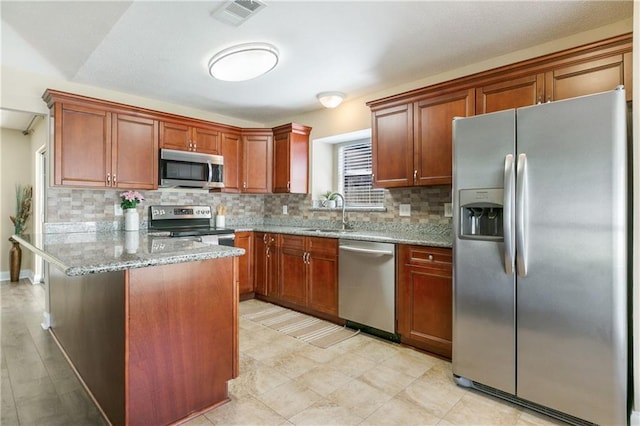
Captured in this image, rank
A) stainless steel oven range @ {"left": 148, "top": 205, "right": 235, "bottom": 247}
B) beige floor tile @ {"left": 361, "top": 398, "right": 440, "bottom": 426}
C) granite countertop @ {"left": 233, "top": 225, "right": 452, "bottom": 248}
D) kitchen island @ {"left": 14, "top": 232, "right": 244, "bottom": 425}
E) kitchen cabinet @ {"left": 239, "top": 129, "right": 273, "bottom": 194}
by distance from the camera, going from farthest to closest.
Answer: kitchen cabinet @ {"left": 239, "top": 129, "right": 273, "bottom": 194}, stainless steel oven range @ {"left": 148, "top": 205, "right": 235, "bottom": 247}, granite countertop @ {"left": 233, "top": 225, "right": 452, "bottom": 248}, beige floor tile @ {"left": 361, "top": 398, "right": 440, "bottom": 426}, kitchen island @ {"left": 14, "top": 232, "right": 244, "bottom": 425}

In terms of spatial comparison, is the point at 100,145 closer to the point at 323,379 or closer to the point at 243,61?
the point at 243,61

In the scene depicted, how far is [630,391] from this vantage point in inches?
72.8

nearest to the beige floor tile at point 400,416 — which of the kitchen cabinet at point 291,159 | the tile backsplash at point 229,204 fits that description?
the tile backsplash at point 229,204

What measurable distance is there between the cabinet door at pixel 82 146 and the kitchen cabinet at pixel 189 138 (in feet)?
1.83

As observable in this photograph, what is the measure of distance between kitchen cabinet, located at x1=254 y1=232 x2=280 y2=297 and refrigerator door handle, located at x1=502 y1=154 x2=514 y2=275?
2.55 meters

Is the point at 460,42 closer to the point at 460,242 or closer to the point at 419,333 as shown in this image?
the point at 460,242

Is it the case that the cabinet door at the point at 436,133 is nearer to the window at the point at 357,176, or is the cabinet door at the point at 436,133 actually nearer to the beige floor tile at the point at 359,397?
the window at the point at 357,176

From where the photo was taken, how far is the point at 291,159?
424 centimetres

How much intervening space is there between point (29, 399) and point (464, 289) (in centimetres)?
273

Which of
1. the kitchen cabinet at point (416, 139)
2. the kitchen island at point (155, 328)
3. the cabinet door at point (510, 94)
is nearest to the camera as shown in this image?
the kitchen island at point (155, 328)

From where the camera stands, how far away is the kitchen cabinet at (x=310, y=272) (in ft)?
11.0

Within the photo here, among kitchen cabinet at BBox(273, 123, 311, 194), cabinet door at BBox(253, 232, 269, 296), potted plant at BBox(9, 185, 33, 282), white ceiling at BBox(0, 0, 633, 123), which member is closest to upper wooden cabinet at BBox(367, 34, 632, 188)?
white ceiling at BBox(0, 0, 633, 123)

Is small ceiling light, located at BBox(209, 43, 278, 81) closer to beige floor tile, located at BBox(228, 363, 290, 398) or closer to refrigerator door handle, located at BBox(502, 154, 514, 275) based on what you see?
refrigerator door handle, located at BBox(502, 154, 514, 275)

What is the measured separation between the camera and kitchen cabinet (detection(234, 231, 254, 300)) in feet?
13.5
